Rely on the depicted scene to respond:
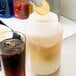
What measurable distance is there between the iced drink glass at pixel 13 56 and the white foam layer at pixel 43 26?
4 centimetres

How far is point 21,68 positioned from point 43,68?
0.26 feet

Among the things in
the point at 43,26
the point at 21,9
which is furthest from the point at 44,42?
the point at 21,9

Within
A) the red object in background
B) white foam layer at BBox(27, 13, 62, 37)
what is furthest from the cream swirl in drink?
the red object in background

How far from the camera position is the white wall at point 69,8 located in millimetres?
989

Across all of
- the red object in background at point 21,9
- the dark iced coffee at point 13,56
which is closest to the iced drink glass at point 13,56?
the dark iced coffee at point 13,56

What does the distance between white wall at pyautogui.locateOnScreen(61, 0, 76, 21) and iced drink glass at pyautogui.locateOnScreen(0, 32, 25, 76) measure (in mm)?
509

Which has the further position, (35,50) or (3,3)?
(3,3)

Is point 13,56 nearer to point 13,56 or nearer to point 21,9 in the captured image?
point 13,56

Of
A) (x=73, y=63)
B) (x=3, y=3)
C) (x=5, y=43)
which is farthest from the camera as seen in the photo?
(x=3, y=3)

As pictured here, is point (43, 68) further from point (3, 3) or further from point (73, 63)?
point (3, 3)

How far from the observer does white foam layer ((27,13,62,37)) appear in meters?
0.56

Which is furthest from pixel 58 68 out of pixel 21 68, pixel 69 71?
pixel 21 68

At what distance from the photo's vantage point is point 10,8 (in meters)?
1.01

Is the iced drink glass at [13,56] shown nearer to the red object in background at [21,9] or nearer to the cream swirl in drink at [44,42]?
the cream swirl in drink at [44,42]
